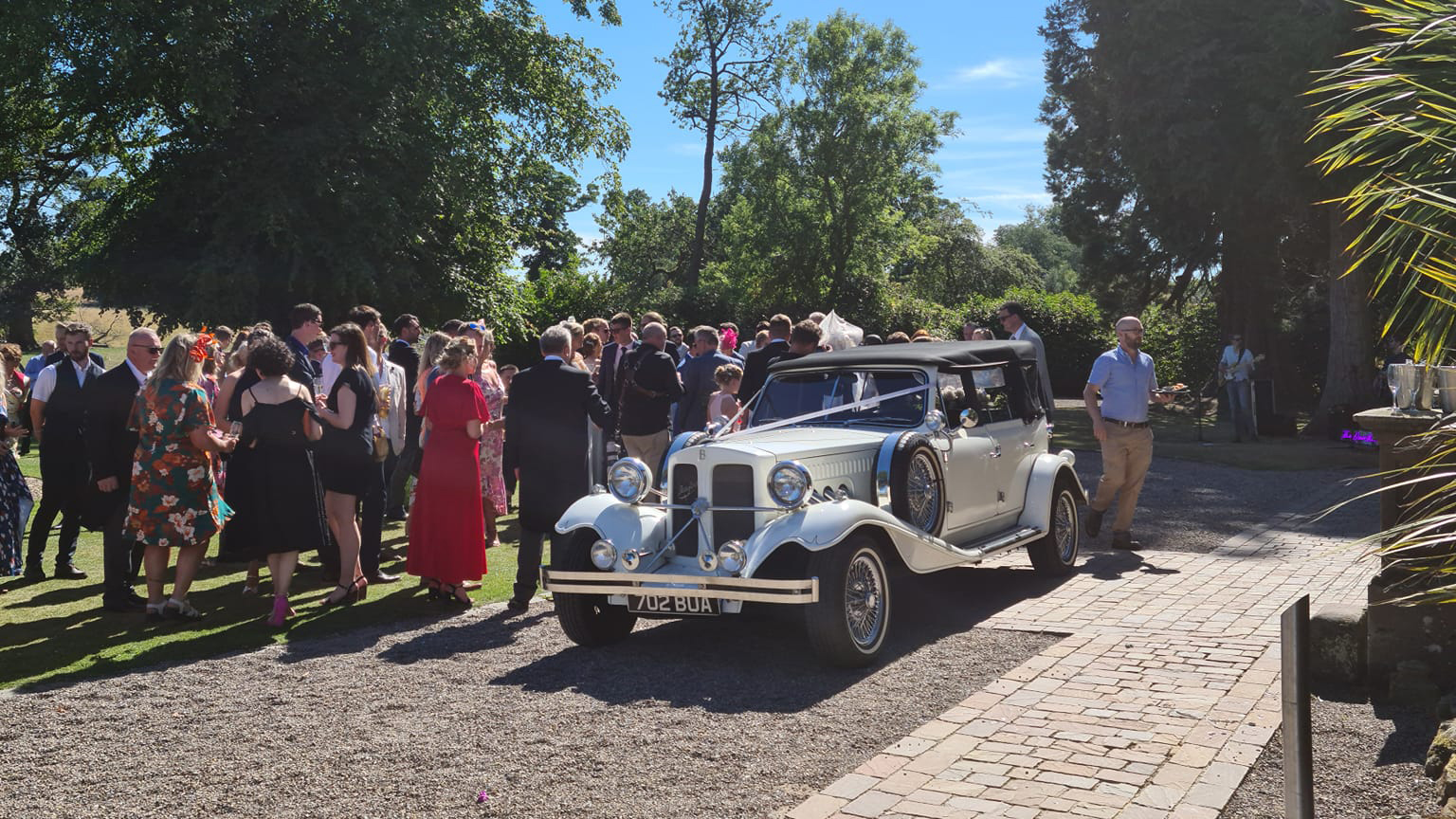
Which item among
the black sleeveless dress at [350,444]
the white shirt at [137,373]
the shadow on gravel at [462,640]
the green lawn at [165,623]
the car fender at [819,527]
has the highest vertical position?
the white shirt at [137,373]

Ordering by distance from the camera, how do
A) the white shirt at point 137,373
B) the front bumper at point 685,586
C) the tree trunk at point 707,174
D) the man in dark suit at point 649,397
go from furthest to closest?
the tree trunk at point 707,174 → the man in dark suit at point 649,397 → the white shirt at point 137,373 → the front bumper at point 685,586

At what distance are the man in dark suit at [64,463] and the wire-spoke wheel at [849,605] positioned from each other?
6.57 meters

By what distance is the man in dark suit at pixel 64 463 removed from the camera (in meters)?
9.91

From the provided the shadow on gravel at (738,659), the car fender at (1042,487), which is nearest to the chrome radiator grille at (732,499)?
the shadow on gravel at (738,659)

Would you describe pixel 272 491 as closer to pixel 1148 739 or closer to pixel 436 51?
pixel 1148 739

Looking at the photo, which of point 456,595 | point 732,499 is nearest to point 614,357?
point 456,595

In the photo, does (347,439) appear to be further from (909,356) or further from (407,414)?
(909,356)

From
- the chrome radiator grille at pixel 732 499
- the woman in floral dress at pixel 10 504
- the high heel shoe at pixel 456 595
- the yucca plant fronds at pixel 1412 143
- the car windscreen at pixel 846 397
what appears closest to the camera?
the yucca plant fronds at pixel 1412 143

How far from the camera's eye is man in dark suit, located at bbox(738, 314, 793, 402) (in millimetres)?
12031

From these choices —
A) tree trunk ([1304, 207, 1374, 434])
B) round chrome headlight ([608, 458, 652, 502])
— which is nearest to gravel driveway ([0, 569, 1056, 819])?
round chrome headlight ([608, 458, 652, 502])

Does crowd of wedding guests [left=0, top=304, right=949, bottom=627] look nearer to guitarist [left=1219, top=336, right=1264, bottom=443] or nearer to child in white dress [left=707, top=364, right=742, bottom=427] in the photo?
child in white dress [left=707, top=364, right=742, bottom=427]

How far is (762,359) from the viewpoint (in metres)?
12.3

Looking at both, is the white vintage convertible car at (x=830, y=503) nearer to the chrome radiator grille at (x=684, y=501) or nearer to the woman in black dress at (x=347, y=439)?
the chrome radiator grille at (x=684, y=501)

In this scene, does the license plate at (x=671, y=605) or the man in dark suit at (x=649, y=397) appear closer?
the license plate at (x=671, y=605)
